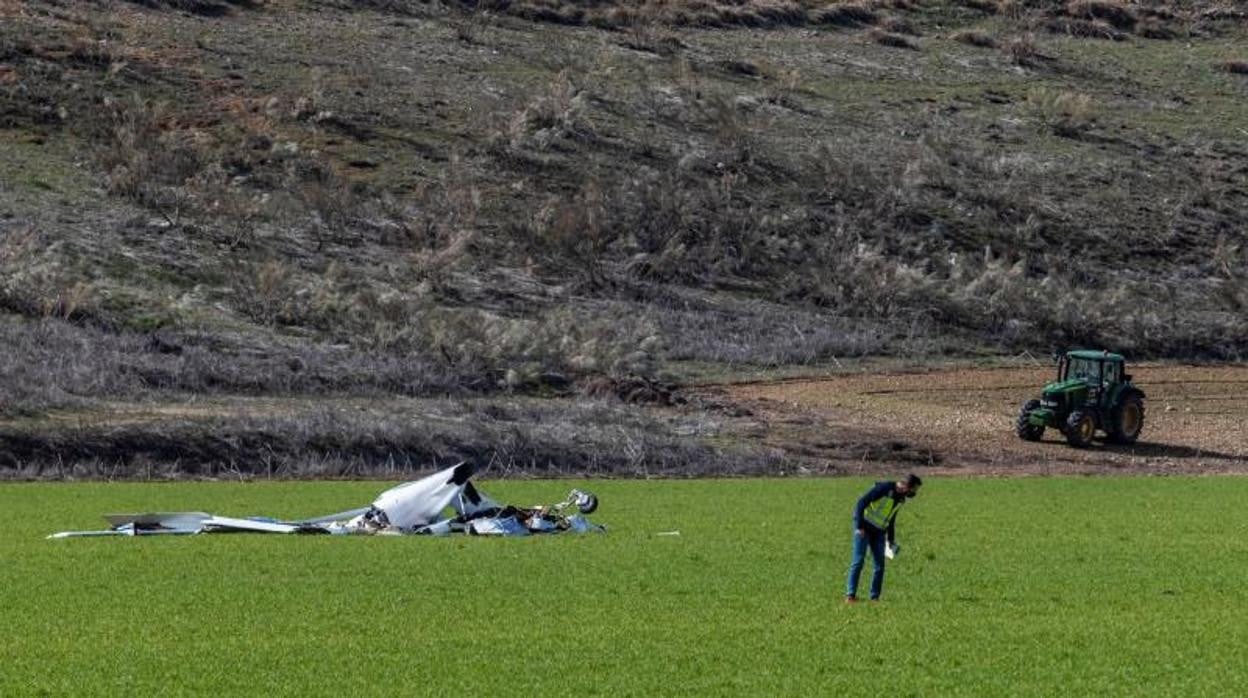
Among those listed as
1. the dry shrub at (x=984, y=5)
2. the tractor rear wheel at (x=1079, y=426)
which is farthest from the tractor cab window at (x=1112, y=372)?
the dry shrub at (x=984, y=5)

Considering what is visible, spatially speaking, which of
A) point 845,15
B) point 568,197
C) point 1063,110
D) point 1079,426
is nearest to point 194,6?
point 568,197

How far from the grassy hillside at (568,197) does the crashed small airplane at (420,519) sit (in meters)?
12.2

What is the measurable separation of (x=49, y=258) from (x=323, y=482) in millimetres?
18986

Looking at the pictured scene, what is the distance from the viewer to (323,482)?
130 feet

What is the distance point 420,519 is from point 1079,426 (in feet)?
63.2

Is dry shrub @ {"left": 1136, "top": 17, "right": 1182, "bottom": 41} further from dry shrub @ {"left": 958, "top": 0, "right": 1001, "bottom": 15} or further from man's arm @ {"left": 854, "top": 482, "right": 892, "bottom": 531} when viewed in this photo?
man's arm @ {"left": 854, "top": 482, "right": 892, "bottom": 531}

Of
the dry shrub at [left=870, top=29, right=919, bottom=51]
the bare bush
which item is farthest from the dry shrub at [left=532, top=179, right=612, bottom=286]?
the dry shrub at [left=870, top=29, right=919, bottom=51]

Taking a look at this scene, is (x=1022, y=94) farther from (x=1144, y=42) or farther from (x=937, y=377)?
(x=937, y=377)

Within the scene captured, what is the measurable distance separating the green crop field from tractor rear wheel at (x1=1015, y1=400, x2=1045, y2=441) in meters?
10.4

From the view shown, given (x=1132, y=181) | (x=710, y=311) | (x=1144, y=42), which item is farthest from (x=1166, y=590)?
(x=1144, y=42)

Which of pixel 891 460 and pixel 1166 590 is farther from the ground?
pixel 1166 590

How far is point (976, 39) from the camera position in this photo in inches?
A: 3524

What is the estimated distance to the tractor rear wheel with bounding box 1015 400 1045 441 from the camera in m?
46.4

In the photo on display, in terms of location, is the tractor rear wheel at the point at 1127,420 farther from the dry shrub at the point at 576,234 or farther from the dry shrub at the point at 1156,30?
the dry shrub at the point at 1156,30
